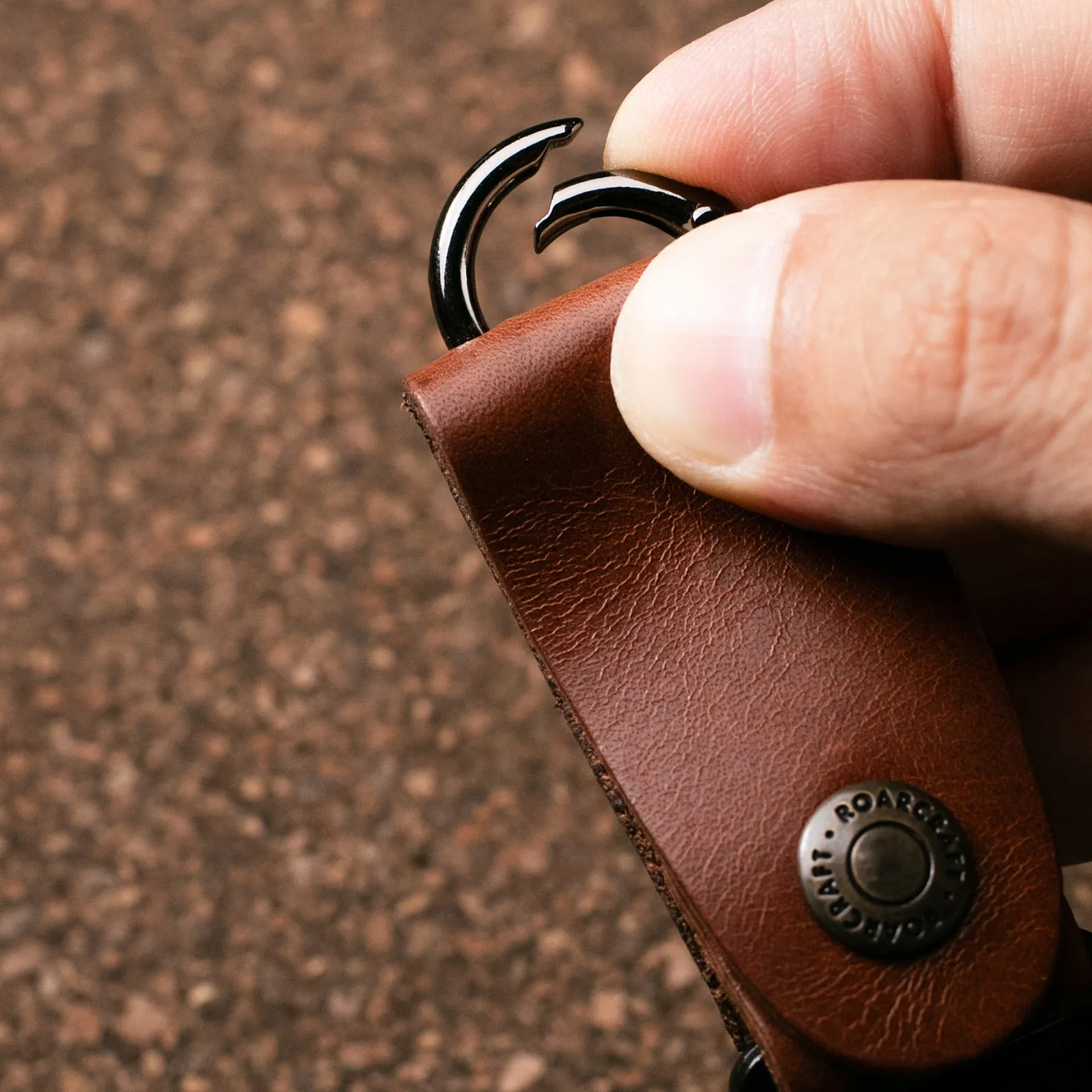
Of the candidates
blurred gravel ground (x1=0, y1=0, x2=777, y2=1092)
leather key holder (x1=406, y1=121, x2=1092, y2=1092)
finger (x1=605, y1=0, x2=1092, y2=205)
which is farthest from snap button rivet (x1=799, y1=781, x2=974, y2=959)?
blurred gravel ground (x1=0, y1=0, x2=777, y2=1092)

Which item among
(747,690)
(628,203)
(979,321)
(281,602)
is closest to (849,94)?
(628,203)

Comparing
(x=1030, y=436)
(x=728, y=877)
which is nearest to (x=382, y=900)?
(x=728, y=877)

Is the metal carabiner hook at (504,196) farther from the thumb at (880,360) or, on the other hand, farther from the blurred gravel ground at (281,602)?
the blurred gravel ground at (281,602)

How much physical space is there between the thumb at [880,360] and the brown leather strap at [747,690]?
0.12ft

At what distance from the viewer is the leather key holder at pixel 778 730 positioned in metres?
0.74

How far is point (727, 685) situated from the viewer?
2.54 ft

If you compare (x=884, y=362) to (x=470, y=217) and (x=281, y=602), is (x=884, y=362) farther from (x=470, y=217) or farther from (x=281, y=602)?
(x=281, y=602)

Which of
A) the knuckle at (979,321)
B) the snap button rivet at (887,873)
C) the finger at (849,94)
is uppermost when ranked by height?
the finger at (849,94)

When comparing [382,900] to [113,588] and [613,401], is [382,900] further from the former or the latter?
[613,401]

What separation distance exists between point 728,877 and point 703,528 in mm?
227

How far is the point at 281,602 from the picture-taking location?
1720 mm

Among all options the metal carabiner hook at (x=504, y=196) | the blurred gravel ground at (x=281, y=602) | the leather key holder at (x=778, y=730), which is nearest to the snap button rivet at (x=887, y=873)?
the leather key holder at (x=778, y=730)

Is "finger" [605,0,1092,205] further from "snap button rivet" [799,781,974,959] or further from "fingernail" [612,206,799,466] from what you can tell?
"snap button rivet" [799,781,974,959]

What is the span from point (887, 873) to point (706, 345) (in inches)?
13.9
